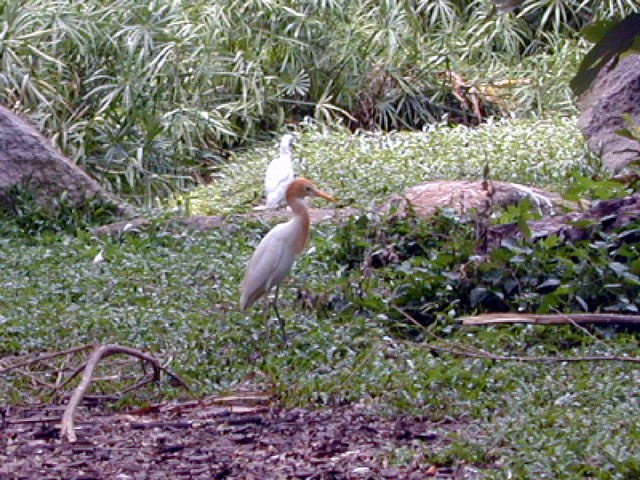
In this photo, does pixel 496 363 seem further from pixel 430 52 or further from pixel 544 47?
pixel 544 47

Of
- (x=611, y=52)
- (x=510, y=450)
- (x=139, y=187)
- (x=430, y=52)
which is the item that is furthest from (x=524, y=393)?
(x=430, y=52)

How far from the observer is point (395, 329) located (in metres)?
5.28

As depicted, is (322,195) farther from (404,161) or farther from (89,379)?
(404,161)

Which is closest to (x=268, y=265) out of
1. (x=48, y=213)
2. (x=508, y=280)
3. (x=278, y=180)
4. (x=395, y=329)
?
(x=395, y=329)

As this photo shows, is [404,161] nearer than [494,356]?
No

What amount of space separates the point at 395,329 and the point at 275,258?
0.71 meters

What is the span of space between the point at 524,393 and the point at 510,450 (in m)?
0.76

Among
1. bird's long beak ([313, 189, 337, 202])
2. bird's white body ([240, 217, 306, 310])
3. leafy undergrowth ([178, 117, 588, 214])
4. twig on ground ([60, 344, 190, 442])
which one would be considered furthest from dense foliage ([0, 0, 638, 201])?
twig on ground ([60, 344, 190, 442])

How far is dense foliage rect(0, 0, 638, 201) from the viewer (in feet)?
37.6

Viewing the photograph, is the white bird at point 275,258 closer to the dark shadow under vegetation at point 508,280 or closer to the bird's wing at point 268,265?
the bird's wing at point 268,265

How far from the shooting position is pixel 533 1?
14.5 meters

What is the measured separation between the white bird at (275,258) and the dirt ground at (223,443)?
1.20m

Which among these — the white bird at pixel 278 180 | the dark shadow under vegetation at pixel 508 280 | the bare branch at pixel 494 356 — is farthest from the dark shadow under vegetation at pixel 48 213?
the bare branch at pixel 494 356

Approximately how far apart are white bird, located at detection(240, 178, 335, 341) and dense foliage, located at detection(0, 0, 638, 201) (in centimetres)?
562
